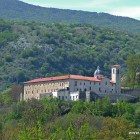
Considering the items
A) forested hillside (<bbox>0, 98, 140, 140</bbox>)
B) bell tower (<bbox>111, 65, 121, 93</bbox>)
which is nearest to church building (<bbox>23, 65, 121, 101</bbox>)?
bell tower (<bbox>111, 65, 121, 93</bbox>)

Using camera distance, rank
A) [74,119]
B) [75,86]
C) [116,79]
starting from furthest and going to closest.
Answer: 1. [116,79]
2. [75,86]
3. [74,119]

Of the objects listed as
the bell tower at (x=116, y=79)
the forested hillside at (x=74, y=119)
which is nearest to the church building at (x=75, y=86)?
the bell tower at (x=116, y=79)

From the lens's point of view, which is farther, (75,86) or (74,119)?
(75,86)

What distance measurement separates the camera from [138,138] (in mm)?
89562

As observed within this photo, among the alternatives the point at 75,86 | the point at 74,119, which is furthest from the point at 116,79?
the point at 74,119

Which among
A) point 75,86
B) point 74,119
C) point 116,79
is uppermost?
point 116,79

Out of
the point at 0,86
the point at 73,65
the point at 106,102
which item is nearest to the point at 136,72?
the point at 106,102

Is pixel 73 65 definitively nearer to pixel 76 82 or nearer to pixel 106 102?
pixel 76 82

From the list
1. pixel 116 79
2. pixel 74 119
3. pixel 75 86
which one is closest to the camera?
pixel 74 119

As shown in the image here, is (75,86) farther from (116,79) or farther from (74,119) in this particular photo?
(74,119)

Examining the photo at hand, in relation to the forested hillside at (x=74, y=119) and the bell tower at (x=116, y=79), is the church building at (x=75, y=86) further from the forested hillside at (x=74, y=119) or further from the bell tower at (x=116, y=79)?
the forested hillside at (x=74, y=119)

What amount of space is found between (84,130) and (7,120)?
3078 centimetres

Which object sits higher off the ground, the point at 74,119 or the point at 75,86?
the point at 75,86

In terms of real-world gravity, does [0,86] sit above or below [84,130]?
below
